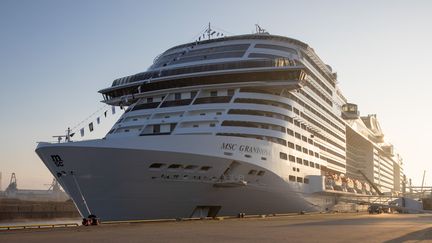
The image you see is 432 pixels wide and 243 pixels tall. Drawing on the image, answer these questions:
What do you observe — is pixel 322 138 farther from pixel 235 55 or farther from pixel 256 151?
pixel 256 151

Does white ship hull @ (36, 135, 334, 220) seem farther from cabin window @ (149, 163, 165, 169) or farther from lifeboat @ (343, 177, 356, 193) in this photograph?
lifeboat @ (343, 177, 356, 193)

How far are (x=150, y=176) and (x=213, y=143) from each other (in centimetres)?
447

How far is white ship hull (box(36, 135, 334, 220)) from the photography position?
27.6 metres

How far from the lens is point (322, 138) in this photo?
160 feet

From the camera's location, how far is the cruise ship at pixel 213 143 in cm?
2823

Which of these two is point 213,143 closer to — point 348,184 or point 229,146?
point 229,146

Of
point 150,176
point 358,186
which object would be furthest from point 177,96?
point 358,186

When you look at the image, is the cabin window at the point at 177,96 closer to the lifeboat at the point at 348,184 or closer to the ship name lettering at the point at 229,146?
the ship name lettering at the point at 229,146

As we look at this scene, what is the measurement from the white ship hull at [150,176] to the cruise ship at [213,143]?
0.20 ft

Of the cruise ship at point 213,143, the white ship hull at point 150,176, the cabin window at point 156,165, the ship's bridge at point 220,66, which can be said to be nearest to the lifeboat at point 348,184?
the cruise ship at point 213,143

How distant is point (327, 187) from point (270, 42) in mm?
14006

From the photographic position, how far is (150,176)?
28328mm

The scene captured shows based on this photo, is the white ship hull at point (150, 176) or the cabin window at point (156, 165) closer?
the white ship hull at point (150, 176)

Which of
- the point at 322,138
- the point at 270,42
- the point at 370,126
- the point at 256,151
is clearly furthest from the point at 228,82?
the point at 370,126
